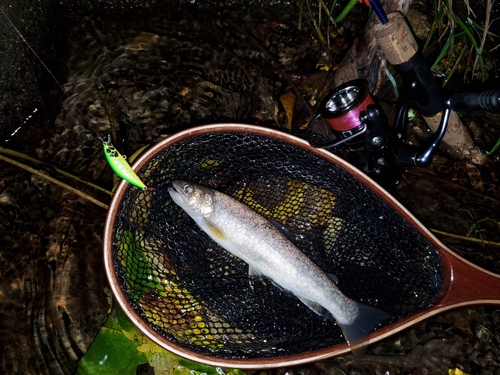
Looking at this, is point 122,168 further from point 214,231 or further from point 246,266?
point 246,266

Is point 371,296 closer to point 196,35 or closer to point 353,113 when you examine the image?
point 353,113

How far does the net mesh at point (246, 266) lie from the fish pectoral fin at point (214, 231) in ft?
1.25

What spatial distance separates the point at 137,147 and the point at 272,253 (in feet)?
5.69

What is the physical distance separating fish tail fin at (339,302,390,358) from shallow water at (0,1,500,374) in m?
0.74

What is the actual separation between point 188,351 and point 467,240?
8.18ft

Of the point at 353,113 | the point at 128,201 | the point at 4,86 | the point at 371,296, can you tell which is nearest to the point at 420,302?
the point at 371,296

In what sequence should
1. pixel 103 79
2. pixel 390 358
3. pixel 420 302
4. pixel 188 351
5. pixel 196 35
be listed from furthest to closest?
pixel 196 35, pixel 103 79, pixel 390 358, pixel 420 302, pixel 188 351

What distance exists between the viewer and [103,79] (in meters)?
4.04

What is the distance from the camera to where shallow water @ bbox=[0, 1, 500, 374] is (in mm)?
3391

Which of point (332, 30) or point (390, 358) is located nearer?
point (390, 358)

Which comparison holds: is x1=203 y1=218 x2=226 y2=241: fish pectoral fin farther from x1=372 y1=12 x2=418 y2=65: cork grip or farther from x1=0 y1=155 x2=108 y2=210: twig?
x1=372 y1=12 x2=418 y2=65: cork grip

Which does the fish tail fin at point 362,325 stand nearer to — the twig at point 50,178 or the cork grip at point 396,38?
the cork grip at point 396,38

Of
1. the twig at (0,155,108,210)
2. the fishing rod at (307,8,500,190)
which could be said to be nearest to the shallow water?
the twig at (0,155,108,210)

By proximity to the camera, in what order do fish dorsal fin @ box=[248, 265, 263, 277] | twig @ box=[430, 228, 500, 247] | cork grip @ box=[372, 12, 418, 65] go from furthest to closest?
twig @ box=[430, 228, 500, 247] < fish dorsal fin @ box=[248, 265, 263, 277] < cork grip @ box=[372, 12, 418, 65]
